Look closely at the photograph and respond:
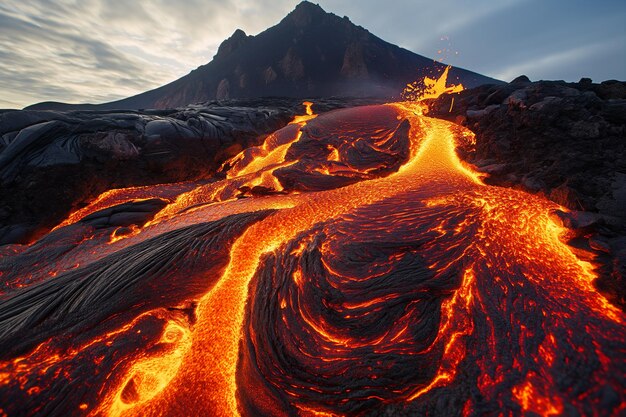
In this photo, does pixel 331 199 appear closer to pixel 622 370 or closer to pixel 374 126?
pixel 622 370

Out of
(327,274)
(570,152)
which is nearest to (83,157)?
(327,274)

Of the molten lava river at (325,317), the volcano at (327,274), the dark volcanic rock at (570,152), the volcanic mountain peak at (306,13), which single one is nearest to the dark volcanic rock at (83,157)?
the volcano at (327,274)

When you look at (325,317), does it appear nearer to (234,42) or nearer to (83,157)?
(83,157)

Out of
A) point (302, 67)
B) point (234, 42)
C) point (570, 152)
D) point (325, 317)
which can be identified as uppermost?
point (234, 42)

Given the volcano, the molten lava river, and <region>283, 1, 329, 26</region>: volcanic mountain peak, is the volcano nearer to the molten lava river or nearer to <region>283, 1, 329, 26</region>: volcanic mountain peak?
the molten lava river

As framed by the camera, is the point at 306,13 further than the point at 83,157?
Yes

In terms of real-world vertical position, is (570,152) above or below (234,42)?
below
